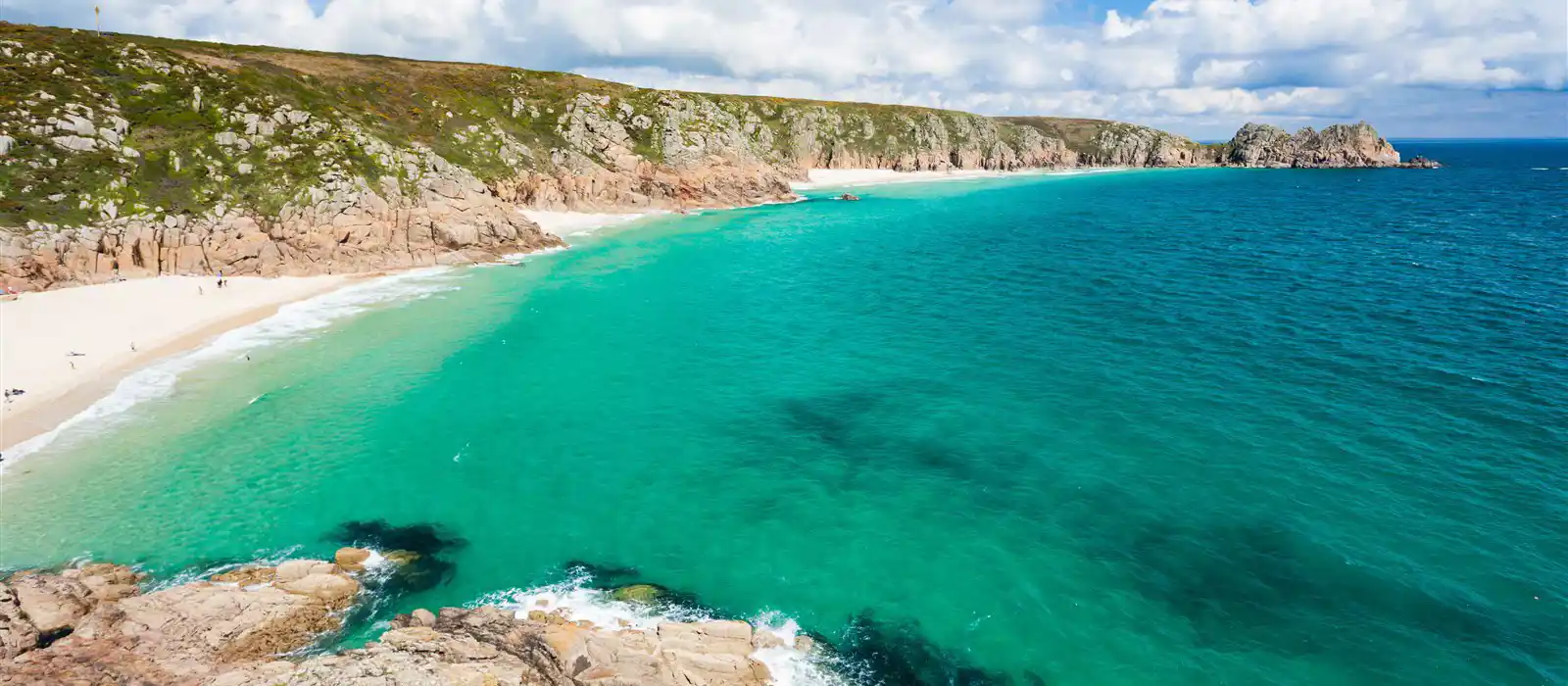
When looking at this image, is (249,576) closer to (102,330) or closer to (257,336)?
(257,336)

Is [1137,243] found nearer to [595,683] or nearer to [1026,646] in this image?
[1026,646]

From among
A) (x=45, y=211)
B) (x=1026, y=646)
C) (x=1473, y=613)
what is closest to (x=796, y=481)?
→ (x=1026, y=646)

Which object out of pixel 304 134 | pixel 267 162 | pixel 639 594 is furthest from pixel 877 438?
pixel 304 134

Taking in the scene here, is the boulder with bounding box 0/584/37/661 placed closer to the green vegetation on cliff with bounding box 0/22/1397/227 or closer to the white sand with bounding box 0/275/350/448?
the white sand with bounding box 0/275/350/448

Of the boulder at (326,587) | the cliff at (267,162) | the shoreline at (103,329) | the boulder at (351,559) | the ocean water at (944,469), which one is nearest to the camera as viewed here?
the ocean water at (944,469)

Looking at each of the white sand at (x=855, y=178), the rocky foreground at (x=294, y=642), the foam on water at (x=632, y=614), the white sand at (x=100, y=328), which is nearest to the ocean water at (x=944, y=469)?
the foam on water at (x=632, y=614)

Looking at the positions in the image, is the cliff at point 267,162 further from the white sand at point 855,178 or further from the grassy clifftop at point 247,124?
the white sand at point 855,178
